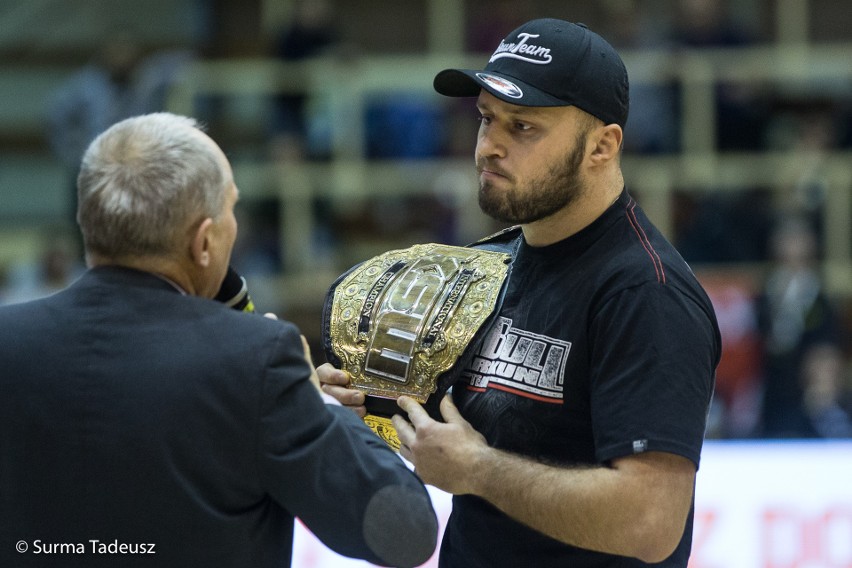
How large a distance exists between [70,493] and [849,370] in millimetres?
7348

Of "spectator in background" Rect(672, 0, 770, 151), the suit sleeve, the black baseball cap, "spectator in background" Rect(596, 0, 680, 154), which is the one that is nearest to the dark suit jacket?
the suit sleeve

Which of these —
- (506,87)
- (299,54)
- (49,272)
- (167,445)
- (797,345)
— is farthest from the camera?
(299,54)

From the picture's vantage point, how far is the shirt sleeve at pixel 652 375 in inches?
90.0

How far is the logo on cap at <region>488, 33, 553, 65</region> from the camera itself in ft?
8.42

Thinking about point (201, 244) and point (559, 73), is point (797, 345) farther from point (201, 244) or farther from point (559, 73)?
point (201, 244)

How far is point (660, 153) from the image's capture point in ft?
29.2

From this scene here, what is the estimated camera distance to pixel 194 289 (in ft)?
7.71

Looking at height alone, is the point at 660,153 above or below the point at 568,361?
below

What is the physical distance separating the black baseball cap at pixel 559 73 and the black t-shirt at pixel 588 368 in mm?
229

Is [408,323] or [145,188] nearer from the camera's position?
[145,188]

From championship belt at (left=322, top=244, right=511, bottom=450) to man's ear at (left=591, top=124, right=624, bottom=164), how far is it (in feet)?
1.02

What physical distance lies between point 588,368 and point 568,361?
0.14 feet

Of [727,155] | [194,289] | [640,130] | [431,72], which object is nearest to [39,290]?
[431,72]

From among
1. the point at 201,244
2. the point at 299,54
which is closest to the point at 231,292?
the point at 201,244
